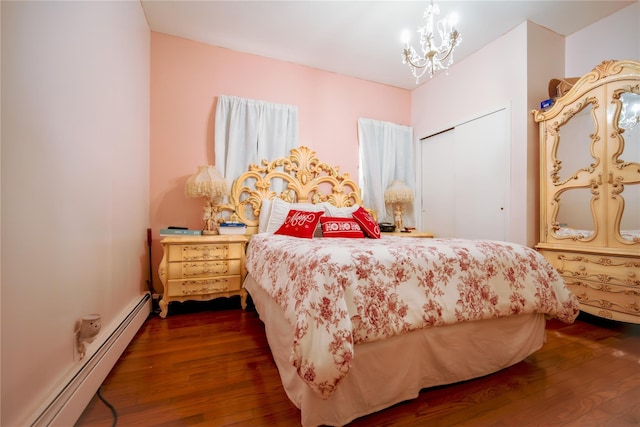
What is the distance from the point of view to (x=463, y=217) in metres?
3.23

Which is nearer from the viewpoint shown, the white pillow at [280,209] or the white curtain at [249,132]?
the white pillow at [280,209]

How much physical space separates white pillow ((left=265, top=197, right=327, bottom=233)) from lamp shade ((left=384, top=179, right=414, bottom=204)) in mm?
1041

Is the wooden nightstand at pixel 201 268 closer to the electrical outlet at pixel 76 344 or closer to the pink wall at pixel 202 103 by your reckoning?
the pink wall at pixel 202 103

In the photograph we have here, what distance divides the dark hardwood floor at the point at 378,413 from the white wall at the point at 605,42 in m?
2.45

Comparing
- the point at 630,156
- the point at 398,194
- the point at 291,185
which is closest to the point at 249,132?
the point at 291,185

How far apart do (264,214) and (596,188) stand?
9.70 ft

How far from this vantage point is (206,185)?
2.57 metres

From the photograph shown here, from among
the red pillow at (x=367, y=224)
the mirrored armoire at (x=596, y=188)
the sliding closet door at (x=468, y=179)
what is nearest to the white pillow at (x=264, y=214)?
the red pillow at (x=367, y=224)

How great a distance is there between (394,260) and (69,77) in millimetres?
1682

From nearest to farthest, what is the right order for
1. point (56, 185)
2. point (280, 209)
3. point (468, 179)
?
point (56, 185), point (280, 209), point (468, 179)

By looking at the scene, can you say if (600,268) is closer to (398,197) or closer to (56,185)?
(398,197)

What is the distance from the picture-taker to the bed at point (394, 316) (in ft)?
3.34

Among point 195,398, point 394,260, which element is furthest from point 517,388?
point 195,398

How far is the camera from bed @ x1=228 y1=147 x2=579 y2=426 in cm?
102
